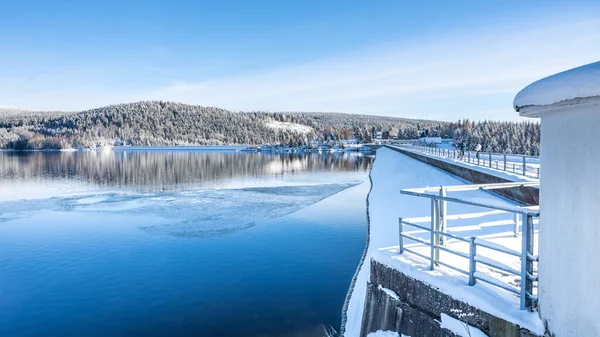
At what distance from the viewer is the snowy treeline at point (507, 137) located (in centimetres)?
11603

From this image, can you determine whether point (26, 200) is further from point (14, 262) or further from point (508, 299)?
point (508, 299)

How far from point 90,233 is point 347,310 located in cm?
1678

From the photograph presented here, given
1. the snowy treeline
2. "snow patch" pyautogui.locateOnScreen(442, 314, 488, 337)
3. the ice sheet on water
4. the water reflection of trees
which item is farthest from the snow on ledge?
the snowy treeline

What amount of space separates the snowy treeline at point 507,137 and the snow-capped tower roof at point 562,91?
348 ft

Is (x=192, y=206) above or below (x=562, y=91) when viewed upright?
below

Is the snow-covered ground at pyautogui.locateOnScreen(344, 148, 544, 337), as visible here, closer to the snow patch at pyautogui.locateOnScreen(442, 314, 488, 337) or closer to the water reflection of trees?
the snow patch at pyautogui.locateOnScreen(442, 314, 488, 337)

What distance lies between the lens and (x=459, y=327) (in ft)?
19.8

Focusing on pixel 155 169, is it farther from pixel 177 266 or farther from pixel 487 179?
pixel 487 179

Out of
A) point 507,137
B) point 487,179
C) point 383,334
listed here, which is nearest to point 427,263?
point 383,334

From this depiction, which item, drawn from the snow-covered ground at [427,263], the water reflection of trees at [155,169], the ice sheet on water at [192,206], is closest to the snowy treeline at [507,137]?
the water reflection of trees at [155,169]

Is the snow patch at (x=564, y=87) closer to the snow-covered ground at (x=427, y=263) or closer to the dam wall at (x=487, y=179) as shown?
the snow-covered ground at (x=427, y=263)

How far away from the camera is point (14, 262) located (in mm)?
18953

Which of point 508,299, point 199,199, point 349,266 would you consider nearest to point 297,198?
point 199,199

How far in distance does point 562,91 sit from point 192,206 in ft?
98.3
